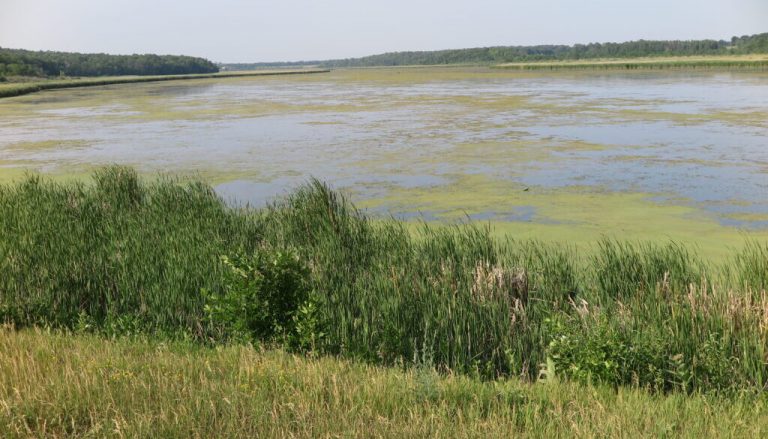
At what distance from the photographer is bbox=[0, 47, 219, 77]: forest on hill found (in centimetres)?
7188

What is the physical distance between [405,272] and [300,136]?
14.0 metres

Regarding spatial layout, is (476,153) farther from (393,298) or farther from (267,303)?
(267,303)

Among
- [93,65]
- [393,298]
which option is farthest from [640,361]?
[93,65]

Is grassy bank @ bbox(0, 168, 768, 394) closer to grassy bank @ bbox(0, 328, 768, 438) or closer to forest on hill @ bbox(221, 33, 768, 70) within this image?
grassy bank @ bbox(0, 328, 768, 438)

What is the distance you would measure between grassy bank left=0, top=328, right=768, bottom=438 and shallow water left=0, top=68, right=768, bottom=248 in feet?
17.3

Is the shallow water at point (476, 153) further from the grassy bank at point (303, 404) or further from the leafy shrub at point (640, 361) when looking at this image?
the grassy bank at point (303, 404)

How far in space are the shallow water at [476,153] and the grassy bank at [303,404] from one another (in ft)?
17.3

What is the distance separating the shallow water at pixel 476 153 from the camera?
33.7 feet

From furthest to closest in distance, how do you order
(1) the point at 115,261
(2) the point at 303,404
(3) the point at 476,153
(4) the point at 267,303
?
(3) the point at 476,153, (1) the point at 115,261, (4) the point at 267,303, (2) the point at 303,404

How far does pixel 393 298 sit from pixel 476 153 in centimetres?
1022

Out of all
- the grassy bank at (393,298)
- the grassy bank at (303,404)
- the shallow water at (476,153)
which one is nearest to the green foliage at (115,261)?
the grassy bank at (393,298)

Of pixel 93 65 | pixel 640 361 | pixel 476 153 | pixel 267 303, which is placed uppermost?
pixel 93 65

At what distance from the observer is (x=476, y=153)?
1511cm

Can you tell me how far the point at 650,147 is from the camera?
15.5m
